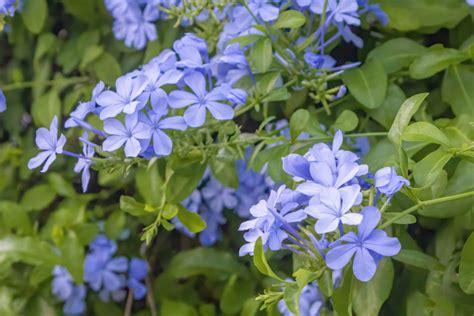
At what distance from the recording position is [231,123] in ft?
3.51

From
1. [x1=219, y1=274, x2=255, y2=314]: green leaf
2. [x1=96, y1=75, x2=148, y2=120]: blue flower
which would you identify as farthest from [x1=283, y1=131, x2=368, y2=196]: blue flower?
[x1=219, y1=274, x2=255, y2=314]: green leaf

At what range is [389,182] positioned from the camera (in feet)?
2.56

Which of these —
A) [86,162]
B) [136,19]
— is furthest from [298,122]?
[136,19]

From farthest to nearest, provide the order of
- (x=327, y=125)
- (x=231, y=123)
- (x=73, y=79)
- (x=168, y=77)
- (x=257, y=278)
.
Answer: (x=73, y=79)
(x=257, y=278)
(x=327, y=125)
(x=231, y=123)
(x=168, y=77)

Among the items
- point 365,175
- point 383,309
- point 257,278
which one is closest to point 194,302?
point 257,278

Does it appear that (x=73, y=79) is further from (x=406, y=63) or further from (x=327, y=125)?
(x=406, y=63)

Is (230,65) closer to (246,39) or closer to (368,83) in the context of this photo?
(246,39)

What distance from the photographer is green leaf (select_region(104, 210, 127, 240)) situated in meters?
1.45

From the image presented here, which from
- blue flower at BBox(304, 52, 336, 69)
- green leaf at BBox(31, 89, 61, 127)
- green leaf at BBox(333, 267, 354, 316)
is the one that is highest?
blue flower at BBox(304, 52, 336, 69)

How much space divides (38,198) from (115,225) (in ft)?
0.58

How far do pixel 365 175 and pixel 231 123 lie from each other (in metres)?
0.26

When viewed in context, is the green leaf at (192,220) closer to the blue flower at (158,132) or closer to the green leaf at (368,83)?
the blue flower at (158,132)

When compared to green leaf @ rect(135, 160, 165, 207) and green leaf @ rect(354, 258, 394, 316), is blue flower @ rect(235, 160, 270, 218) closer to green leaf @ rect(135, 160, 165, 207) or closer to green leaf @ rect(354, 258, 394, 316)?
green leaf @ rect(135, 160, 165, 207)

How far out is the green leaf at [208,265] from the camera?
1.38m
